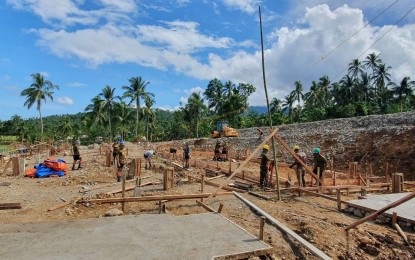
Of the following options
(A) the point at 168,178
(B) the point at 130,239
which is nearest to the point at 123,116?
(A) the point at 168,178

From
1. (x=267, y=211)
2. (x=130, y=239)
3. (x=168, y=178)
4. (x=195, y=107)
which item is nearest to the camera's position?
(x=130, y=239)

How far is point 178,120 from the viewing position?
188 ft

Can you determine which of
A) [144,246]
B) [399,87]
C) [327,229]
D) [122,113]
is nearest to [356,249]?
[327,229]

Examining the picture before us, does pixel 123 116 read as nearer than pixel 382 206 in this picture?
No

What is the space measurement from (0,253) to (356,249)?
5702 mm

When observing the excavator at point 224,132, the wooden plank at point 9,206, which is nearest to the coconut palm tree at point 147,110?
the excavator at point 224,132

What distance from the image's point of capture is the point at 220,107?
54.2 meters

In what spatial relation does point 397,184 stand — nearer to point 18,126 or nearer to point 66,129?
point 66,129

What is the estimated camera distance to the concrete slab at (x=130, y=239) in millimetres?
4680

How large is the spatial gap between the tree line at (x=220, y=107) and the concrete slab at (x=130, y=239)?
3941 centimetres

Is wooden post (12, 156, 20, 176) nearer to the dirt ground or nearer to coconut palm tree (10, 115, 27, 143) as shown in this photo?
the dirt ground

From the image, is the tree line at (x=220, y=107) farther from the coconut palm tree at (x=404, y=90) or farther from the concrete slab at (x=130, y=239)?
the concrete slab at (x=130, y=239)

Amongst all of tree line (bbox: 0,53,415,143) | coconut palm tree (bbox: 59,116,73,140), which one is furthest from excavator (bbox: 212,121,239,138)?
coconut palm tree (bbox: 59,116,73,140)

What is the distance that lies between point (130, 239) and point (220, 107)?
162 ft
